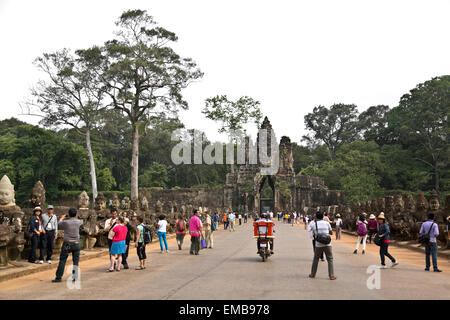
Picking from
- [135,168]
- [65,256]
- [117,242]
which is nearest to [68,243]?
[65,256]

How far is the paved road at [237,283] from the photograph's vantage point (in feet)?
25.8

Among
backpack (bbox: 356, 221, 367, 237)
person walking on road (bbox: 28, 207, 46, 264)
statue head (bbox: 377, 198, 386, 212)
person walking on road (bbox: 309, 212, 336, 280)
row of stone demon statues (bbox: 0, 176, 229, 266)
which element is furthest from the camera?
statue head (bbox: 377, 198, 386, 212)

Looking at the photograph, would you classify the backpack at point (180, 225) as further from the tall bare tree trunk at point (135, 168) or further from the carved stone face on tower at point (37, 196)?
the tall bare tree trunk at point (135, 168)

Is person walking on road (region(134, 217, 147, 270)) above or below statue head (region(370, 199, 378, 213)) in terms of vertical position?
below

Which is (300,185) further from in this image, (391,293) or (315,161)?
(391,293)

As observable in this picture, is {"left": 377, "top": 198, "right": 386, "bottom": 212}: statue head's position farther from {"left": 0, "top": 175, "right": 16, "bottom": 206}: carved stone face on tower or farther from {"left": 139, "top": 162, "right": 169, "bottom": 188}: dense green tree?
{"left": 139, "top": 162, "right": 169, "bottom": 188}: dense green tree

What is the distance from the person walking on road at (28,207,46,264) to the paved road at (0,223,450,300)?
955 millimetres

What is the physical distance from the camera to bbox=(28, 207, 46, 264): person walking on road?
11.3m

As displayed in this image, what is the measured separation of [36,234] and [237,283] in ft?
18.5

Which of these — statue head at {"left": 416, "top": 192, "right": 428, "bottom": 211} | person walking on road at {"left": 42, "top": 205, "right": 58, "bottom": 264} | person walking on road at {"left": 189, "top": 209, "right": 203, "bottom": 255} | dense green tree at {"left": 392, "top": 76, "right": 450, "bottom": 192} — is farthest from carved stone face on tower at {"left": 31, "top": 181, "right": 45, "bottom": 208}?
dense green tree at {"left": 392, "top": 76, "right": 450, "bottom": 192}

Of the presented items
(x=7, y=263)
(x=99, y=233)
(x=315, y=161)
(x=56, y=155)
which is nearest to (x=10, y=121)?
(x=56, y=155)

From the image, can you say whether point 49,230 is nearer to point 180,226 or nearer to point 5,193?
point 5,193

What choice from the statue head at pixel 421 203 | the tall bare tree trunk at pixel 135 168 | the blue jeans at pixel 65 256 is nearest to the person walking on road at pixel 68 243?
the blue jeans at pixel 65 256

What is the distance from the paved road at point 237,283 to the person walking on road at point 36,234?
0.95 m
